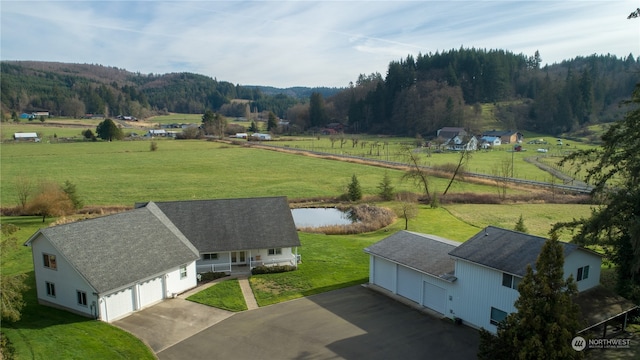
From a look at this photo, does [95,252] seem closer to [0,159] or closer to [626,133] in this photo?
[626,133]

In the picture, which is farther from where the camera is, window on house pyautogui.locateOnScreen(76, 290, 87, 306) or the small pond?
the small pond

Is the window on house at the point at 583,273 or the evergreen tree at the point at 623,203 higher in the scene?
the evergreen tree at the point at 623,203

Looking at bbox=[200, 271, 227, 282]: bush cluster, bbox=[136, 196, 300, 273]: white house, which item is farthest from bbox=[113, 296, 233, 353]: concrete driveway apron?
bbox=[136, 196, 300, 273]: white house

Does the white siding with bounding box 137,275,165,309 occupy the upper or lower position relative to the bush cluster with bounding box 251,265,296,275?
upper

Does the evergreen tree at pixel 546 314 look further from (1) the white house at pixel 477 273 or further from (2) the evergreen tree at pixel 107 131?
(2) the evergreen tree at pixel 107 131

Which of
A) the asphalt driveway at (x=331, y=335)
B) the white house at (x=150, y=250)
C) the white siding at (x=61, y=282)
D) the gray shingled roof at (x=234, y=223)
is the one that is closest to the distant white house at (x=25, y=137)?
the gray shingled roof at (x=234, y=223)

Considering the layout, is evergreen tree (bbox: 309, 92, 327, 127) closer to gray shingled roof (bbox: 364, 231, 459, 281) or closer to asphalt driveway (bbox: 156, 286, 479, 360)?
gray shingled roof (bbox: 364, 231, 459, 281)

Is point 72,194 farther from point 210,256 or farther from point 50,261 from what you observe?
point 50,261

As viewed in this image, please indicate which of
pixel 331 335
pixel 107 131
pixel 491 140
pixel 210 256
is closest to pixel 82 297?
pixel 210 256
